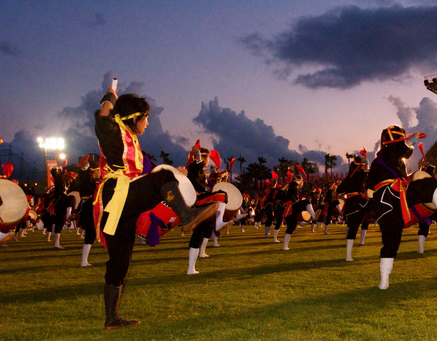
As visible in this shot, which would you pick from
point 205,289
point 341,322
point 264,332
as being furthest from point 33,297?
point 341,322

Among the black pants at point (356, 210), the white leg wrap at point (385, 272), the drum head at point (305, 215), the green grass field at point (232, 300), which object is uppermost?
the black pants at point (356, 210)

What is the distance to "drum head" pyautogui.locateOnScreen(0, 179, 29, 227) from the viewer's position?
19.9 ft

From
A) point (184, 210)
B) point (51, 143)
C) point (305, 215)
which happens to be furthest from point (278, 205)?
point (51, 143)

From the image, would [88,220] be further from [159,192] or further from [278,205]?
[278,205]

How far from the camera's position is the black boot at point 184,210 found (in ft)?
12.6

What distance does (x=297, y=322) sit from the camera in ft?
14.2

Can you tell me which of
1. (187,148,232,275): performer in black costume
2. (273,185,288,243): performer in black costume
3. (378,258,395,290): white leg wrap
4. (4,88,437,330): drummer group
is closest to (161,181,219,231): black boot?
(4,88,437,330): drummer group

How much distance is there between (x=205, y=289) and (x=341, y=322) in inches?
89.8

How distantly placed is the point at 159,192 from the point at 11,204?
336 cm

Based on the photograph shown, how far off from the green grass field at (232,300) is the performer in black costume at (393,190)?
1.96 feet

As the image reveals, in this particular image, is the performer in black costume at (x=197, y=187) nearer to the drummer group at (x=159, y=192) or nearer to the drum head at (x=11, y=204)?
the drummer group at (x=159, y=192)

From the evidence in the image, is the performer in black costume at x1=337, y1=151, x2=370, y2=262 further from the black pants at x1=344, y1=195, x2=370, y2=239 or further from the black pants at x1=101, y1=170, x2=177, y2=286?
the black pants at x1=101, y1=170, x2=177, y2=286

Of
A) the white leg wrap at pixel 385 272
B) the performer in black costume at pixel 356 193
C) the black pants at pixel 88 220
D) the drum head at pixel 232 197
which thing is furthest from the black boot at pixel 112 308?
the performer in black costume at pixel 356 193

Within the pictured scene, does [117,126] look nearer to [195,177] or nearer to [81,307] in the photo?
[81,307]
